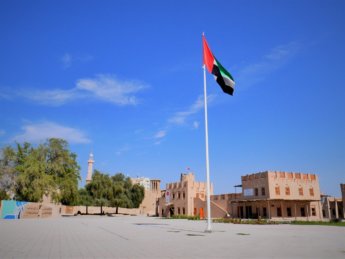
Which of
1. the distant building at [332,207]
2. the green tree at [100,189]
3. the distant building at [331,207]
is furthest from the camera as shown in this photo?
the green tree at [100,189]

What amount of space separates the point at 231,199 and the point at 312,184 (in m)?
13.3

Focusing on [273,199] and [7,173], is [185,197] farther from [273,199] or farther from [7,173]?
[7,173]

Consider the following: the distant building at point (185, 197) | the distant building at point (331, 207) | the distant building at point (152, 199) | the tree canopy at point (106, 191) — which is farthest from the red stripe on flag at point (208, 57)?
the distant building at point (152, 199)

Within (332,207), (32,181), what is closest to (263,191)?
(332,207)

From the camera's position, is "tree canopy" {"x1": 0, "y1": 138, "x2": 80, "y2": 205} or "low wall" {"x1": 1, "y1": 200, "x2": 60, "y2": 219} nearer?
"low wall" {"x1": 1, "y1": 200, "x2": 60, "y2": 219}

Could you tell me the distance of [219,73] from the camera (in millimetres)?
20375

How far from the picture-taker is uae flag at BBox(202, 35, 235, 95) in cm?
2041

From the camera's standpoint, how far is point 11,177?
43.1 metres

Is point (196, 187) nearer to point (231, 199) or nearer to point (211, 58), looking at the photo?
point (231, 199)

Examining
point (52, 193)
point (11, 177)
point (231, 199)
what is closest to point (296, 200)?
point (231, 199)

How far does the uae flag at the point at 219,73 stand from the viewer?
66.9ft

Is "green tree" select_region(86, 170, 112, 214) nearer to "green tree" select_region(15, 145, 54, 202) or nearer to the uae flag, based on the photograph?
"green tree" select_region(15, 145, 54, 202)

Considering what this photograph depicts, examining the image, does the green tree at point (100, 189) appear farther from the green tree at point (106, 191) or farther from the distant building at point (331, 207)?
the distant building at point (331, 207)

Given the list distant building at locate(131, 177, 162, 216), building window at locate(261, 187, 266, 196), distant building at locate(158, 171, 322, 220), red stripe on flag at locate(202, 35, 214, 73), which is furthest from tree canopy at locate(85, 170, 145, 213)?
red stripe on flag at locate(202, 35, 214, 73)
